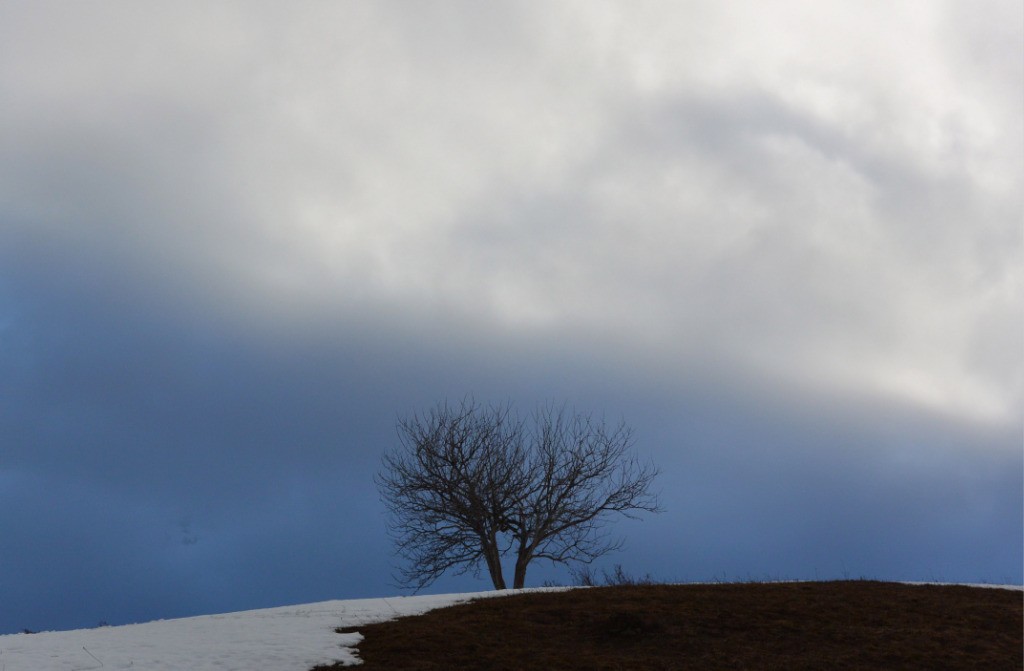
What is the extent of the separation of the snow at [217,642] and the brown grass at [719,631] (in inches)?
29.5

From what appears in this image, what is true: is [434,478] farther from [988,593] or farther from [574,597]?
[988,593]

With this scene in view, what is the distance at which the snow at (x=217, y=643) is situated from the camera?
46.2 ft

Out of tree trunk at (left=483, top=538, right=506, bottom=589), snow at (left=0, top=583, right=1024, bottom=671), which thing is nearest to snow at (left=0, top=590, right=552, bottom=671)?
snow at (left=0, top=583, right=1024, bottom=671)

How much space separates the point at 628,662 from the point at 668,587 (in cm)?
657

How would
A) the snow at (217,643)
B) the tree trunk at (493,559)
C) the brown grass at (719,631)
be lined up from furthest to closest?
the tree trunk at (493,559) < the snow at (217,643) < the brown grass at (719,631)

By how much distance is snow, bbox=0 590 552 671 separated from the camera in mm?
14078

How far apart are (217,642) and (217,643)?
0.10 meters

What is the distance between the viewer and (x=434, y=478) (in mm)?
31078

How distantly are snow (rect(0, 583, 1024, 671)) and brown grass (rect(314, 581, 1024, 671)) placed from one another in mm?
749

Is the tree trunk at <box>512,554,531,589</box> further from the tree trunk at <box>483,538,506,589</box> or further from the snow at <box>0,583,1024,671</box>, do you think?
the snow at <box>0,583,1024,671</box>

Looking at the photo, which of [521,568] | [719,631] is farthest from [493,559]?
[719,631]

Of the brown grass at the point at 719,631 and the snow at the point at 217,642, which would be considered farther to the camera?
the snow at the point at 217,642

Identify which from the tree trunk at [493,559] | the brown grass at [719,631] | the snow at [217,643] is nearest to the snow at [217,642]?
the snow at [217,643]

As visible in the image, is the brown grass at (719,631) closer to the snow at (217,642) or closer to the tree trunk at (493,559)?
the snow at (217,642)
